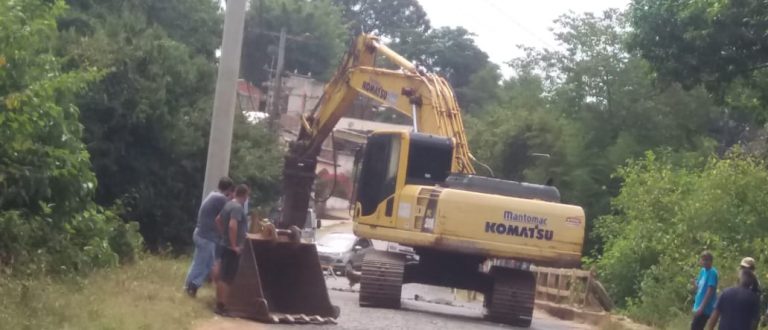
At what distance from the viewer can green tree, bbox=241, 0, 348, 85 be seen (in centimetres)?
6875

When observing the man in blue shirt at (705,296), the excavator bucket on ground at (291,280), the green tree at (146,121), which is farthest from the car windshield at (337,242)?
the man in blue shirt at (705,296)

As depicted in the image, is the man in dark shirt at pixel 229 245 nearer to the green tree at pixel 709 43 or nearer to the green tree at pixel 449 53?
the green tree at pixel 709 43

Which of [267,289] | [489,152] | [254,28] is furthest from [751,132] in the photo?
[267,289]

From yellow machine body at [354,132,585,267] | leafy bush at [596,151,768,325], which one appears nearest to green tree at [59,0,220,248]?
yellow machine body at [354,132,585,267]

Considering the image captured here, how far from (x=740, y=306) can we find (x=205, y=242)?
250 inches

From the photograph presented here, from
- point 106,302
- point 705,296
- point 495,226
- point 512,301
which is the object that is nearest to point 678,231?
point 512,301

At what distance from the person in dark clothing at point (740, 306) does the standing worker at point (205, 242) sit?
6008 mm

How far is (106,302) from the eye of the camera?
521 inches

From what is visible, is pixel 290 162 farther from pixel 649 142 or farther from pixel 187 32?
pixel 649 142

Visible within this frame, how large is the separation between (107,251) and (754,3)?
11.7 m

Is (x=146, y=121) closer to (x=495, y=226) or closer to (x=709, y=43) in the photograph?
(x=495, y=226)

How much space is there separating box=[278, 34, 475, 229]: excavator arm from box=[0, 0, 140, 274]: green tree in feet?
23.3

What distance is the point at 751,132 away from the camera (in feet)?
165

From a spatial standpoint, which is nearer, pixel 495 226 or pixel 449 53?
pixel 495 226
